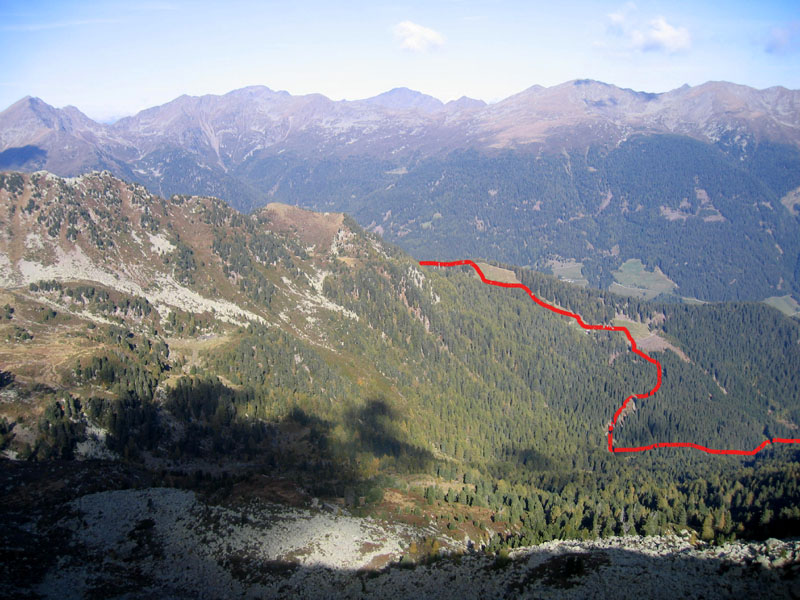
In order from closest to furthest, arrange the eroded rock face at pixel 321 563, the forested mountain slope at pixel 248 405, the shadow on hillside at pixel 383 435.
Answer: the eroded rock face at pixel 321 563
the forested mountain slope at pixel 248 405
the shadow on hillside at pixel 383 435

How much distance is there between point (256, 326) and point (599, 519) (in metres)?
112

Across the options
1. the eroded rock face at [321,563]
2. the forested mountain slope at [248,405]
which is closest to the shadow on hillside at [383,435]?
the forested mountain slope at [248,405]

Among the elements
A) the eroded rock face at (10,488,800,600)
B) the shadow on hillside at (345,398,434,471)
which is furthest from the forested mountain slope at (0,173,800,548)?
the eroded rock face at (10,488,800,600)

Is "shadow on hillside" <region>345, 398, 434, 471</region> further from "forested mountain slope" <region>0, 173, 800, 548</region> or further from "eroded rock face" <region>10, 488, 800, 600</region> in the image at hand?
"eroded rock face" <region>10, 488, 800, 600</region>

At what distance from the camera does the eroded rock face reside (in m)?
63.7

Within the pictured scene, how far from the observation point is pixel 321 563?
74188 mm

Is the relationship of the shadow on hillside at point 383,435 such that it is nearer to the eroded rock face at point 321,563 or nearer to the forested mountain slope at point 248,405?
the forested mountain slope at point 248,405

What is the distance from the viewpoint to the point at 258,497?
89.3 metres

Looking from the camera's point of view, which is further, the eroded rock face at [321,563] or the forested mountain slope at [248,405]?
the forested mountain slope at [248,405]

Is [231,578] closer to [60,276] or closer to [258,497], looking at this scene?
[258,497]

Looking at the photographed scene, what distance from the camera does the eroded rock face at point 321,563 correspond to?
2507 inches

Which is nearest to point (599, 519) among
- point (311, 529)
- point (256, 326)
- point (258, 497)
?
point (311, 529)

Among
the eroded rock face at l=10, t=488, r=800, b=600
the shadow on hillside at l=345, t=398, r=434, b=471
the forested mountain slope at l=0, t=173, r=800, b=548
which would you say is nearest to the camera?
the eroded rock face at l=10, t=488, r=800, b=600

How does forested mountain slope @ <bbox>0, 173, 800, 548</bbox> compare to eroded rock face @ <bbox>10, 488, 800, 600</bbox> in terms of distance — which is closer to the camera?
eroded rock face @ <bbox>10, 488, 800, 600</bbox>
